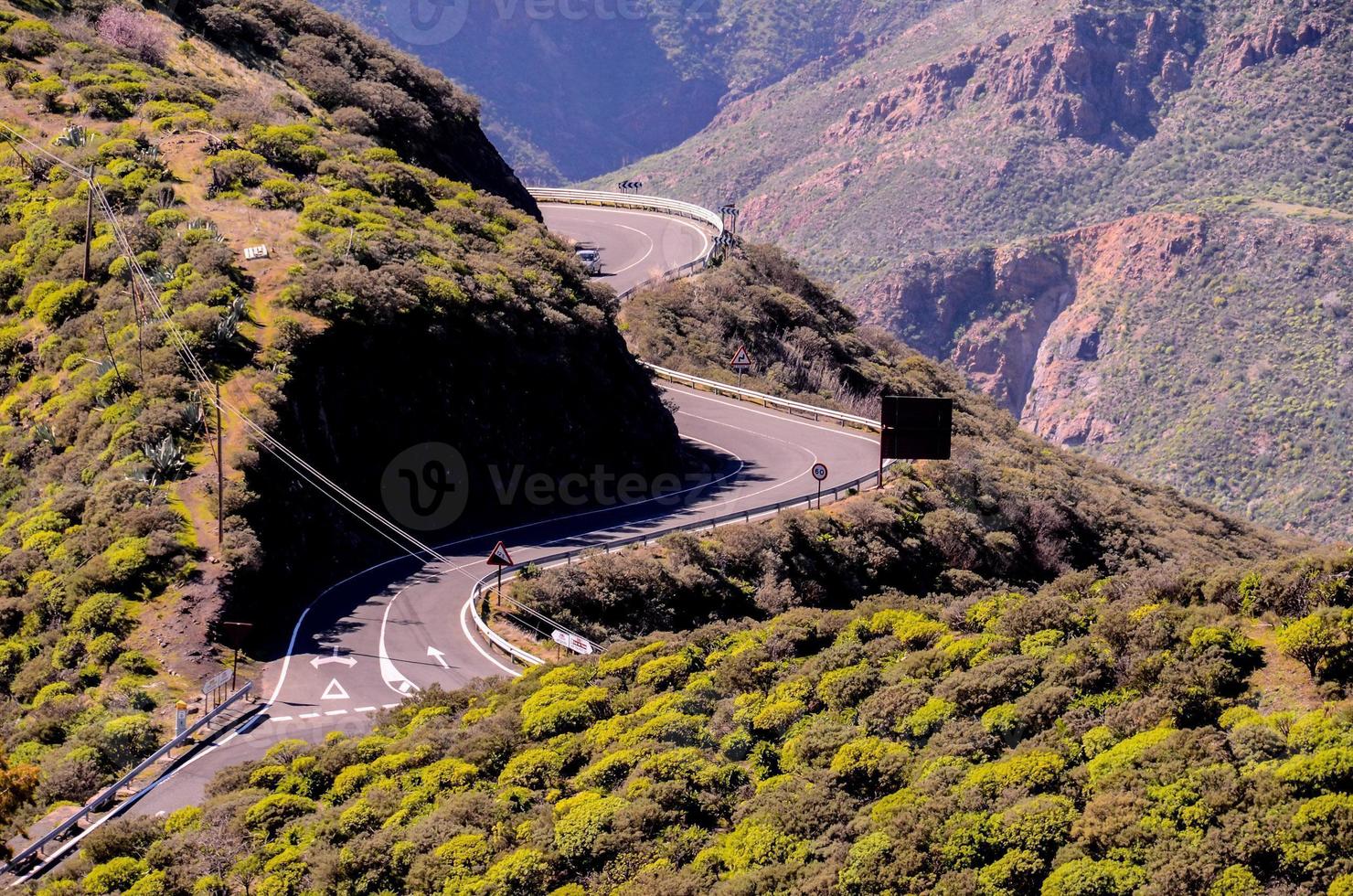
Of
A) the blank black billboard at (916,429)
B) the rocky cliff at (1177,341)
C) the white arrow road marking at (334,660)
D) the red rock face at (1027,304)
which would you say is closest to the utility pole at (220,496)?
the white arrow road marking at (334,660)

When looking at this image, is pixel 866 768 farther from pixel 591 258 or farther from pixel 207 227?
pixel 591 258

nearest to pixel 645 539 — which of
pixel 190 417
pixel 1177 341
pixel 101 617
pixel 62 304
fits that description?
pixel 190 417

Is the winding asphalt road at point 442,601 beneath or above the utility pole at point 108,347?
beneath

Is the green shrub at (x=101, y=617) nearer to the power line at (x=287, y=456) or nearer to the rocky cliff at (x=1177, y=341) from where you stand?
the power line at (x=287, y=456)

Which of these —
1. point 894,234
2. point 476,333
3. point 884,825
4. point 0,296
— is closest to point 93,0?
point 0,296

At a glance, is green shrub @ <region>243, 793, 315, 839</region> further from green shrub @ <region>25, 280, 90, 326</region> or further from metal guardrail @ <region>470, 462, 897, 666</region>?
green shrub @ <region>25, 280, 90, 326</region>

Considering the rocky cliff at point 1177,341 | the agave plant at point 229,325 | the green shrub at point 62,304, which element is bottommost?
the rocky cliff at point 1177,341
